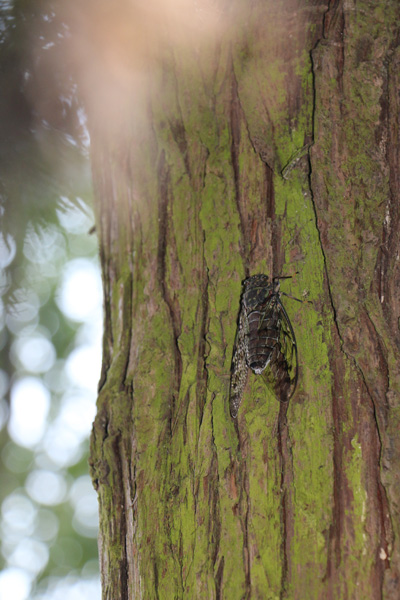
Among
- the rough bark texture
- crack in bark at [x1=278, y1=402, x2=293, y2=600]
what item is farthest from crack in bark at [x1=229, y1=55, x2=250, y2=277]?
crack in bark at [x1=278, y1=402, x2=293, y2=600]

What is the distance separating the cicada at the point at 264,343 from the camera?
103 cm

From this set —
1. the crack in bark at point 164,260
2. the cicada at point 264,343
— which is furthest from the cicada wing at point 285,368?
the crack in bark at point 164,260

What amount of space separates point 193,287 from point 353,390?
471mm

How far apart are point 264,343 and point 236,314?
0.12m

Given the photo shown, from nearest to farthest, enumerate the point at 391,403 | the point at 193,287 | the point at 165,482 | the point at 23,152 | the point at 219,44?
1. the point at 391,403
2. the point at 165,482
3. the point at 193,287
4. the point at 219,44
5. the point at 23,152

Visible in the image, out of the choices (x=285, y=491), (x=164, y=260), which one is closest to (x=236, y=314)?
(x=164, y=260)

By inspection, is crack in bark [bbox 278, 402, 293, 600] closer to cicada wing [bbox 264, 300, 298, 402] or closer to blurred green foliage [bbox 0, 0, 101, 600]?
cicada wing [bbox 264, 300, 298, 402]

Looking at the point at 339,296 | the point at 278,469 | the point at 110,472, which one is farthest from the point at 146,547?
the point at 339,296

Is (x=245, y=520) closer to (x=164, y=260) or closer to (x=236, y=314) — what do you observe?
(x=236, y=314)

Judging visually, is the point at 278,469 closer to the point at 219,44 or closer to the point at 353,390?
the point at 353,390

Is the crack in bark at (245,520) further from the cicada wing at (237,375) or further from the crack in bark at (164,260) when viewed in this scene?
the crack in bark at (164,260)

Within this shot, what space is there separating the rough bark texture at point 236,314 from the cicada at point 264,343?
0.02 metres

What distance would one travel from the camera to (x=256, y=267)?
1.15 m

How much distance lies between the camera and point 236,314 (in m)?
1.15
